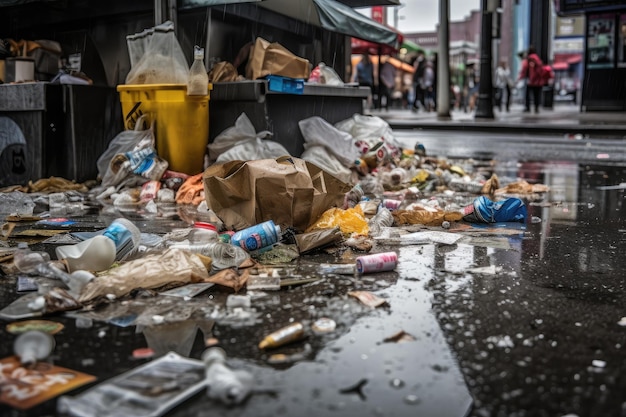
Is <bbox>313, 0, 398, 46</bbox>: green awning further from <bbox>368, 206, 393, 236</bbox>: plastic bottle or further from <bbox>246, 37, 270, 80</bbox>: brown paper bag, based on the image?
<bbox>368, 206, 393, 236</bbox>: plastic bottle

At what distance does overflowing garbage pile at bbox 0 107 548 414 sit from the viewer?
256 cm

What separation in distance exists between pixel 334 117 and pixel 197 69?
265 centimetres

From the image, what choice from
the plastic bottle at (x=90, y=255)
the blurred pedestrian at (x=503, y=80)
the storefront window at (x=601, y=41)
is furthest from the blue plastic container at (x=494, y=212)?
the blurred pedestrian at (x=503, y=80)

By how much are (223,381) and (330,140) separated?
5.04 metres

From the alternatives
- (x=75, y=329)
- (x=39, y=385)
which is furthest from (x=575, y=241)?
(x=39, y=385)

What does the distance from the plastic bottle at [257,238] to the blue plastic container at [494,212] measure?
1.63m

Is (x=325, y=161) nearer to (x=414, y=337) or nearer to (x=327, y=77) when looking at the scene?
(x=327, y=77)

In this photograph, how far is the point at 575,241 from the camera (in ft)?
12.6

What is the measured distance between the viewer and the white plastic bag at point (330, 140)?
6.61m

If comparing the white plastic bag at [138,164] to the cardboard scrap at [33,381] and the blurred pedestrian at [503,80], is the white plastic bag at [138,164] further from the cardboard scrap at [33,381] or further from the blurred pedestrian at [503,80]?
Answer: the blurred pedestrian at [503,80]

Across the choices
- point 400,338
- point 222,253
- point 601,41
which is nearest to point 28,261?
point 222,253

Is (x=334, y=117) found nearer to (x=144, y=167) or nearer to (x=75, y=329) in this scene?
(x=144, y=167)

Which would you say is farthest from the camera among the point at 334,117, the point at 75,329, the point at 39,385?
the point at 334,117

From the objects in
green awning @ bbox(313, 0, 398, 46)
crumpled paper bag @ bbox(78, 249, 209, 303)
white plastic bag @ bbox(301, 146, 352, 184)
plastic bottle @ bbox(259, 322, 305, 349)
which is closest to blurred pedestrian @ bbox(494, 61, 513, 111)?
green awning @ bbox(313, 0, 398, 46)
